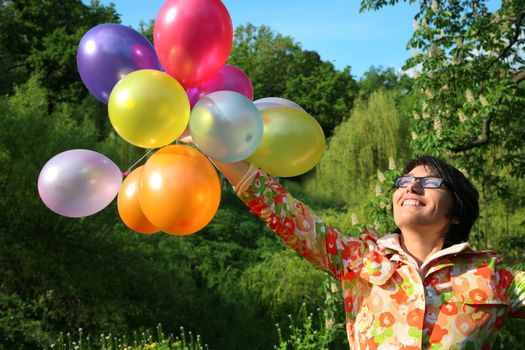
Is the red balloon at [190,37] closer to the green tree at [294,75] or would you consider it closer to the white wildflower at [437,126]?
the white wildflower at [437,126]

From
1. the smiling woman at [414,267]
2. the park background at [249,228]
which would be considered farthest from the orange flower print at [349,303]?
the park background at [249,228]

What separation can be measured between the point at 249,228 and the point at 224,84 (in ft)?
34.4

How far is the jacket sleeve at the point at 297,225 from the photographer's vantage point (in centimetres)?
156

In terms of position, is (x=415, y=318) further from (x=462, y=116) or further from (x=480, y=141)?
(x=480, y=141)

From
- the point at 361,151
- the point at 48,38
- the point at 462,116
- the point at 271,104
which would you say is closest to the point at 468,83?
the point at 462,116

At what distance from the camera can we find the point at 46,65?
1697 cm

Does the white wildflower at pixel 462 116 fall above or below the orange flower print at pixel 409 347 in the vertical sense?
above

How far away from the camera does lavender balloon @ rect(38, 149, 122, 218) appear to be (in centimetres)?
176

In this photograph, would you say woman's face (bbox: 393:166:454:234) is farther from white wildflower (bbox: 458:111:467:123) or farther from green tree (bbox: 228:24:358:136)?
green tree (bbox: 228:24:358:136)

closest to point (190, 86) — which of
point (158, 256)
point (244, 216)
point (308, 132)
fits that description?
point (308, 132)

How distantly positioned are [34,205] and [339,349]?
148 inches

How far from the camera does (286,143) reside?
170 centimetres

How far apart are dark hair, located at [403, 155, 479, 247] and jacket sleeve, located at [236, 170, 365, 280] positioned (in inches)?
10.6

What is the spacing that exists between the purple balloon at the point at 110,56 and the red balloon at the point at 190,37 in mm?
149
